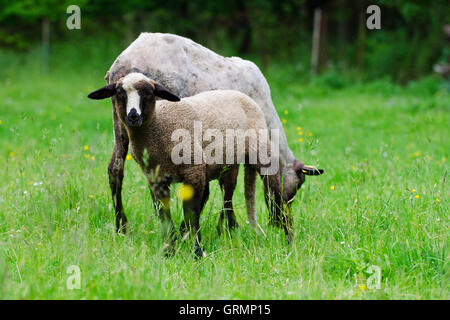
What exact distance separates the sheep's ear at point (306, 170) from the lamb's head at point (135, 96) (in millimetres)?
1525

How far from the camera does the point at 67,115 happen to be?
34.8 ft

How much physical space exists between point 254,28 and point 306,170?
1495 centimetres

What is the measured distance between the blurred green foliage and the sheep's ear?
1256 centimetres

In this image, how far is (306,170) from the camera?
199 inches

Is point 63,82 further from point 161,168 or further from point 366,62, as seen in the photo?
point 161,168

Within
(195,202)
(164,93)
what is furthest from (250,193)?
(164,93)

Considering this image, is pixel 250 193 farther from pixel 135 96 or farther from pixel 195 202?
pixel 135 96

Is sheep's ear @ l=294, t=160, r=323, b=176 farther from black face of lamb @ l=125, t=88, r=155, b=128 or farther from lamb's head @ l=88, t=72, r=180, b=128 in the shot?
black face of lamb @ l=125, t=88, r=155, b=128

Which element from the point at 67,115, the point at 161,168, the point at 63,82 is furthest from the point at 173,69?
the point at 63,82

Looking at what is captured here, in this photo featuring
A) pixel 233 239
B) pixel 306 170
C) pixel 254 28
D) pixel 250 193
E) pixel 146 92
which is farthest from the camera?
pixel 254 28

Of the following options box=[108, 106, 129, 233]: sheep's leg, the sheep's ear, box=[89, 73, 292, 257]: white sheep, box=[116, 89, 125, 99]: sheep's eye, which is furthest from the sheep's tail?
box=[116, 89, 125, 99]: sheep's eye

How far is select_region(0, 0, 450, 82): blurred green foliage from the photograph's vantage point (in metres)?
17.7

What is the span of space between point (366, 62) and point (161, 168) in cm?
1570
